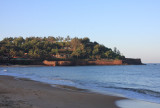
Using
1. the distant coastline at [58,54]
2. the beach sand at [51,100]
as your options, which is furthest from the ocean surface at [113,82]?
the distant coastline at [58,54]

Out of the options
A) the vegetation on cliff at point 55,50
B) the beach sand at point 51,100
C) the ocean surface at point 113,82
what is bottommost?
the ocean surface at point 113,82

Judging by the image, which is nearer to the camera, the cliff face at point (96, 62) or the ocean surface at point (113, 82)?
the ocean surface at point (113, 82)

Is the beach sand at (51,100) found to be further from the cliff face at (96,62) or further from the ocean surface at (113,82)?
the cliff face at (96,62)

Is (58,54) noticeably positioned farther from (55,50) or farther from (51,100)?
(51,100)

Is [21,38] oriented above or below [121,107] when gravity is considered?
above

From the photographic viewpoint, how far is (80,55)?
486ft

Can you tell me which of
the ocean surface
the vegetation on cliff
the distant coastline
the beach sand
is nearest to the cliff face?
the distant coastline

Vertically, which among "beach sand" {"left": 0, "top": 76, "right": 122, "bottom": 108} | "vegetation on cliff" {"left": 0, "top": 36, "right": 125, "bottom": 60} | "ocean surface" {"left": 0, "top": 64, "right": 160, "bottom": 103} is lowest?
"ocean surface" {"left": 0, "top": 64, "right": 160, "bottom": 103}

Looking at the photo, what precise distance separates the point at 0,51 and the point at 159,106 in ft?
389

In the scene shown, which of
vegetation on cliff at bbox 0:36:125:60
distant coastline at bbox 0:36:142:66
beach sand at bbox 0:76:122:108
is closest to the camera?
beach sand at bbox 0:76:122:108

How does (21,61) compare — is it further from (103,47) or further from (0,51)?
(103,47)

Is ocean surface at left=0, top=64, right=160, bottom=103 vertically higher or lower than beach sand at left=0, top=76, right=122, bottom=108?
lower

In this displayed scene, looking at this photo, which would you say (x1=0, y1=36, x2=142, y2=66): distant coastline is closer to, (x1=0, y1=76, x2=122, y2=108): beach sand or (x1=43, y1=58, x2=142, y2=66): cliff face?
(x1=43, y1=58, x2=142, y2=66): cliff face

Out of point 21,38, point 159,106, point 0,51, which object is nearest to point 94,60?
point 0,51
